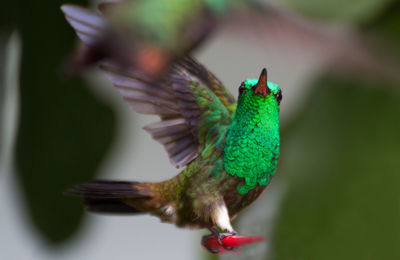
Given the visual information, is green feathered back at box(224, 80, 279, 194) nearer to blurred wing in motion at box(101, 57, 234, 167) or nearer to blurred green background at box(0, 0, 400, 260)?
blurred wing in motion at box(101, 57, 234, 167)

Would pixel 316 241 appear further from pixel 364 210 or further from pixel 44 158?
pixel 44 158

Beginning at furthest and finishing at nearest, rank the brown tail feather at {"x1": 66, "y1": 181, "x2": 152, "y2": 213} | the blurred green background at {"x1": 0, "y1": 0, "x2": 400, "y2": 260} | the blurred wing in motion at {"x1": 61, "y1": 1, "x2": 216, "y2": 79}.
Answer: the blurred green background at {"x1": 0, "y1": 0, "x2": 400, "y2": 260}
the brown tail feather at {"x1": 66, "y1": 181, "x2": 152, "y2": 213}
the blurred wing in motion at {"x1": 61, "y1": 1, "x2": 216, "y2": 79}

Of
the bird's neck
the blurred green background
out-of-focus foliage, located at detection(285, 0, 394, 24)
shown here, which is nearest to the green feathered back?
the bird's neck

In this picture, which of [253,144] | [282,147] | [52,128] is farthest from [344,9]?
[253,144]

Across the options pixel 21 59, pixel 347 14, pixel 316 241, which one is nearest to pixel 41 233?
pixel 21 59

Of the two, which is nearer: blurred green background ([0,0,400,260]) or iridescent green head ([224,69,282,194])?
iridescent green head ([224,69,282,194])

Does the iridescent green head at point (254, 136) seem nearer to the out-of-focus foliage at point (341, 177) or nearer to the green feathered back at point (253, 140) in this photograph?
the green feathered back at point (253, 140)
